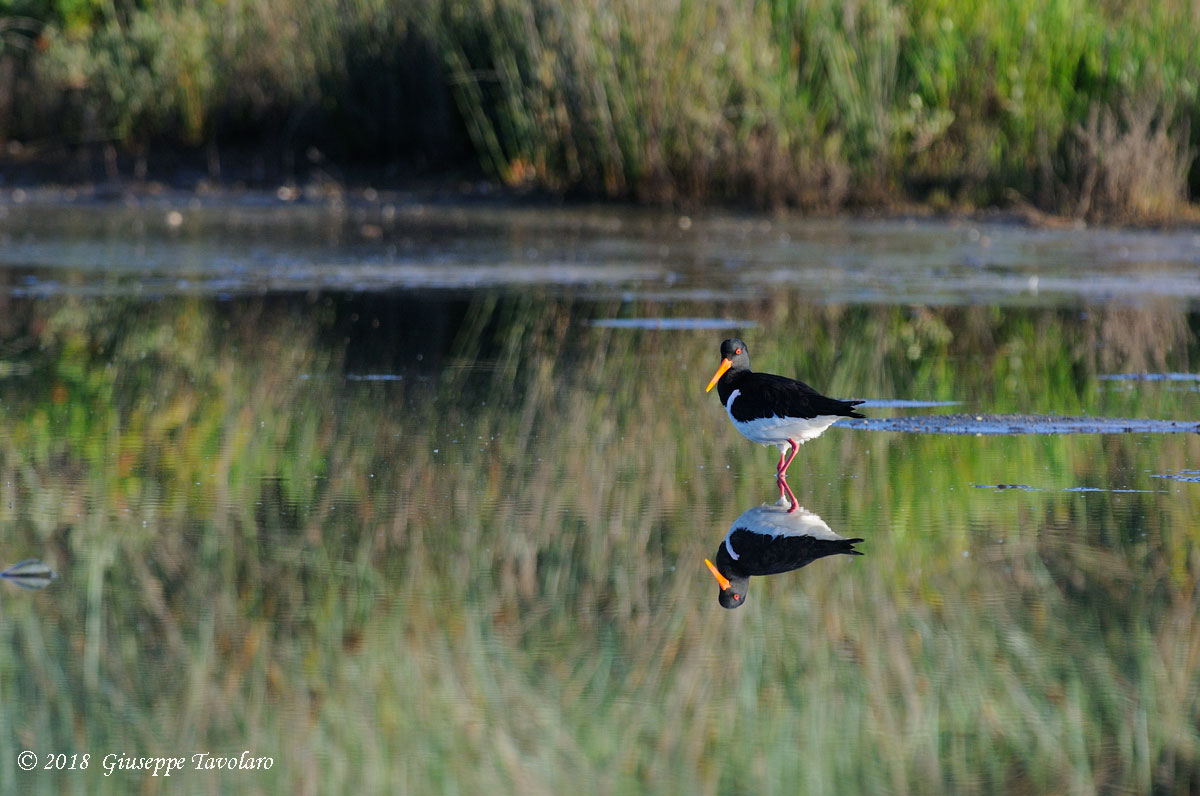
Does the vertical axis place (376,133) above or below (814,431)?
above

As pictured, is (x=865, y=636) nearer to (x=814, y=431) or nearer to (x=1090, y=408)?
(x=814, y=431)

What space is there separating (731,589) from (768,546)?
474mm

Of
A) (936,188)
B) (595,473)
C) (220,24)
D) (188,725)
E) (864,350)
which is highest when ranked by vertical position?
(220,24)

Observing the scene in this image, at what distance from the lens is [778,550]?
4996 millimetres

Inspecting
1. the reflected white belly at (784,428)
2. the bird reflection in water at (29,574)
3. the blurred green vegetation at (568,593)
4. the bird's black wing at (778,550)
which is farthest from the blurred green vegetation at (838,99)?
the bird reflection in water at (29,574)

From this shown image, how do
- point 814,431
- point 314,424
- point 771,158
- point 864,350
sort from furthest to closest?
1. point 771,158
2. point 864,350
3. point 314,424
4. point 814,431

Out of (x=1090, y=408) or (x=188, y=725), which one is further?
(x=1090, y=408)

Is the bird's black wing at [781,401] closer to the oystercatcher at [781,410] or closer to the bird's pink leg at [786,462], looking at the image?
the oystercatcher at [781,410]

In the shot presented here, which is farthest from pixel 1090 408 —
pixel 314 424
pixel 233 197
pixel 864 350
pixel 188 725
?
pixel 233 197

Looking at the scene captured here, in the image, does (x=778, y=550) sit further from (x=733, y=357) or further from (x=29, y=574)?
(x=29, y=574)

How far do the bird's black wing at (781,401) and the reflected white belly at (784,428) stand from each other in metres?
0.02

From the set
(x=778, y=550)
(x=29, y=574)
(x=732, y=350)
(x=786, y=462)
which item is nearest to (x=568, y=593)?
(x=778, y=550)

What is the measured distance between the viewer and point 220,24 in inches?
773

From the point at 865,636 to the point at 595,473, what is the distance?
1906 millimetres
